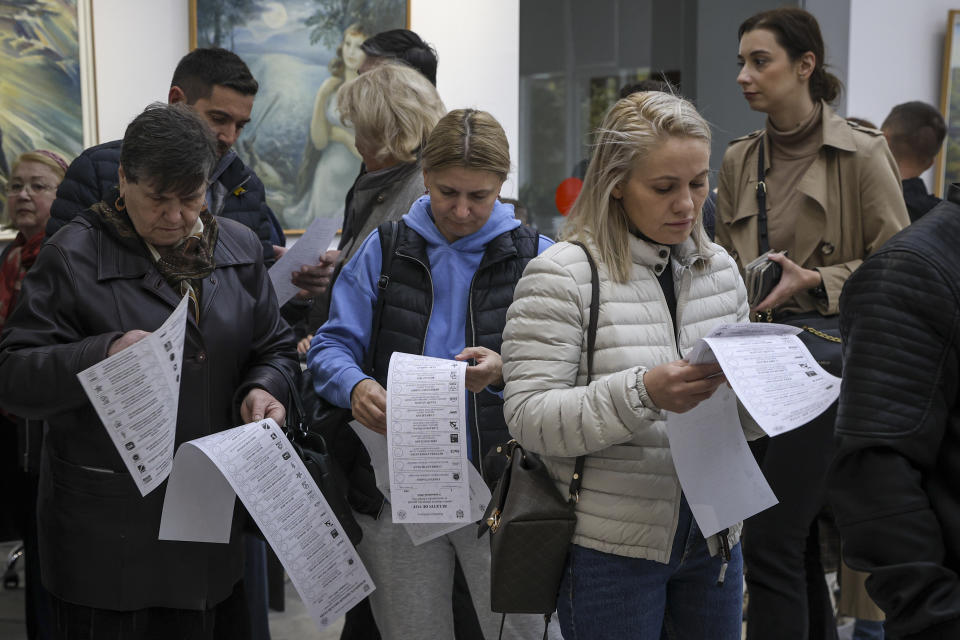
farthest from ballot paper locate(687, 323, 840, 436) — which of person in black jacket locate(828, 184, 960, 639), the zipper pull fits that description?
the zipper pull

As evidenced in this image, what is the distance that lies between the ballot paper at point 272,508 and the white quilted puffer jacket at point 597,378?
0.52m

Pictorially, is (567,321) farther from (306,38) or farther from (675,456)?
(306,38)

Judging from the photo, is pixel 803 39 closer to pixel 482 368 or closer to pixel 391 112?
pixel 391 112

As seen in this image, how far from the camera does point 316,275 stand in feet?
9.84

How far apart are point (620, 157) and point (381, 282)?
0.73 m

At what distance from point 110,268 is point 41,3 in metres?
→ 2.68

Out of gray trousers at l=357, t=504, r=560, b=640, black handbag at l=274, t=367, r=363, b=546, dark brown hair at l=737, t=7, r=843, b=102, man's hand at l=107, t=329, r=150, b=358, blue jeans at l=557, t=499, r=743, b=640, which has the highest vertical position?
dark brown hair at l=737, t=7, r=843, b=102

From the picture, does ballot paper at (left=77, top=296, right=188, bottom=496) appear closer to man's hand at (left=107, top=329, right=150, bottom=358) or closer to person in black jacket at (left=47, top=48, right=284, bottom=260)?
man's hand at (left=107, top=329, right=150, bottom=358)

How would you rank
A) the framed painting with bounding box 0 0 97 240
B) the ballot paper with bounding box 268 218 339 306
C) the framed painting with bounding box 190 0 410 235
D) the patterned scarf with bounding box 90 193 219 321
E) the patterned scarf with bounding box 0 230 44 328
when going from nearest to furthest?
1. the patterned scarf with bounding box 90 193 219 321
2. the ballot paper with bounding box 268 218 339 306
3. the patterned scarf with bounding box 0 230 44 328
4. the framed painting with bounding box 0 0 97 240
5. the framed painting with bounding box 190 0 410 235

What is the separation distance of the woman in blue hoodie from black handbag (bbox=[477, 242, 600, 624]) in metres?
0.41

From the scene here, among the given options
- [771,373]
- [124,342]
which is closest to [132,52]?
[124,342]

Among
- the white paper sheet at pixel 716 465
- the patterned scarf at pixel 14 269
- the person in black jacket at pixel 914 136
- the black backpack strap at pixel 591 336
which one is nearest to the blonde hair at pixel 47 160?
the patterned scarf at pixel 14 269

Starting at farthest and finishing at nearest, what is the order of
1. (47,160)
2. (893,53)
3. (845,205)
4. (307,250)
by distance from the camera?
1. (893,53)
2. (47,160)
3. (307,250)
4. (845,205)

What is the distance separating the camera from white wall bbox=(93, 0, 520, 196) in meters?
4.28
